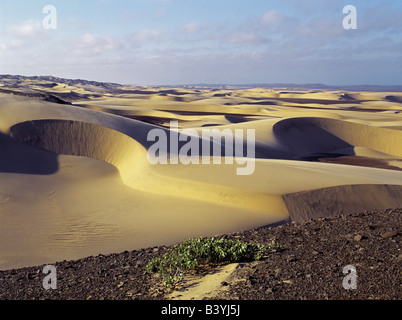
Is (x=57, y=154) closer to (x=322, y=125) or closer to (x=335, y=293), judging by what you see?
(x=335, y=293)

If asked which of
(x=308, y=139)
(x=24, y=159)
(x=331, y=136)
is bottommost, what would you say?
(x=308, y=139)

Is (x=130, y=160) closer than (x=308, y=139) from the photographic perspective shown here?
Yes

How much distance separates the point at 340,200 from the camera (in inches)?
371

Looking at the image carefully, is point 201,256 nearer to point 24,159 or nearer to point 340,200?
point 340,200

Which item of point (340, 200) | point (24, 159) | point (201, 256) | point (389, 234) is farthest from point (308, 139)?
point (201, 256)

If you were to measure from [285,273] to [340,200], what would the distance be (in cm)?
597

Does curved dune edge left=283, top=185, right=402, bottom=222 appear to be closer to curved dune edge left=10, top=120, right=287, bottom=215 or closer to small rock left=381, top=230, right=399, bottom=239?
curved dune edge left=10, top=120, right=287, bottom=215

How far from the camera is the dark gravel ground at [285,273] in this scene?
3568mm

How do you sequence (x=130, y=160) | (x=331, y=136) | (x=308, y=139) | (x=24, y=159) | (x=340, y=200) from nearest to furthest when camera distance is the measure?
(x=340, y=200)
(x=24, y=159)
(x=130, y=160)
(x=308, y=139)
(x=331, y=136)

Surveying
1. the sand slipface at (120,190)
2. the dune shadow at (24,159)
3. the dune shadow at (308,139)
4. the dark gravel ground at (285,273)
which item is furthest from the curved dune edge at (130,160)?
the dune shadow at (308,139)

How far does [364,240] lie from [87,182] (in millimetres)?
8380

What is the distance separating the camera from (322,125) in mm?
26719

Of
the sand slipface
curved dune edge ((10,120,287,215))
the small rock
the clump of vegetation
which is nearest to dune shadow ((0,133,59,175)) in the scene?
the sand slipface

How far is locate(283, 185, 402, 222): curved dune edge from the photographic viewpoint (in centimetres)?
879
